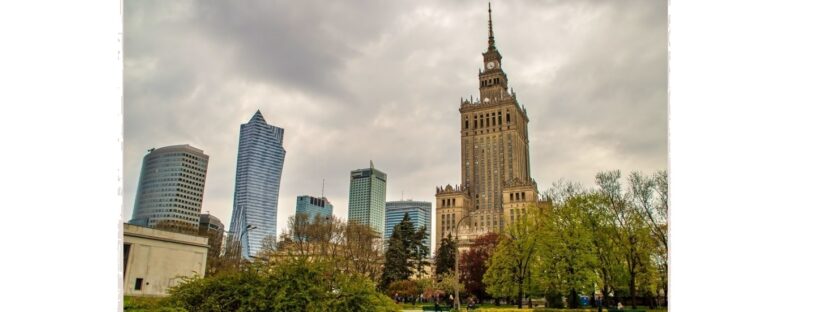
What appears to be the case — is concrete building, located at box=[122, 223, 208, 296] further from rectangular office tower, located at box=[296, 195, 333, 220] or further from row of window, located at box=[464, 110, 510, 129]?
row of window, located at box=[464, 110, 510, 129]

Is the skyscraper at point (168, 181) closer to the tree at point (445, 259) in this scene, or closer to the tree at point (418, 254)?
the tree at point (418, 254)

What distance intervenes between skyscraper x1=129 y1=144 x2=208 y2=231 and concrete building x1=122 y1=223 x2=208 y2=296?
0.48ft

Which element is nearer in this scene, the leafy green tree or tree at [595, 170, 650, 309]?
tree at [595, 170, 650, 309]

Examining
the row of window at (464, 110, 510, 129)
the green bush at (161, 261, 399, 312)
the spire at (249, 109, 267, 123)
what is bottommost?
the green bush at (161, 261, 399, 312)

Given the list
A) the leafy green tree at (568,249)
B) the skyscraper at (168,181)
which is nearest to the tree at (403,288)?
the leafy green tree at (568,249)

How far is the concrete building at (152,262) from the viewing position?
421 cm

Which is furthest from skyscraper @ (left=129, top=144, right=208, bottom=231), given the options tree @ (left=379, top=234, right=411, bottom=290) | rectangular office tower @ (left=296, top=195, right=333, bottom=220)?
tree @ (left=379, top=234, right=411, bottom=290)

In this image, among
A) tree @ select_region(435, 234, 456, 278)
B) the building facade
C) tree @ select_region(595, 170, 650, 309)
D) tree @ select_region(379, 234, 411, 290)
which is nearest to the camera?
tree @ select_region(595, 170, 650, 309)

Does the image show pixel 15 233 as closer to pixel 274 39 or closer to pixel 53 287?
pixel 53 287

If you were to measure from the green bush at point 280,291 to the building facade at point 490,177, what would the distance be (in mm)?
25884

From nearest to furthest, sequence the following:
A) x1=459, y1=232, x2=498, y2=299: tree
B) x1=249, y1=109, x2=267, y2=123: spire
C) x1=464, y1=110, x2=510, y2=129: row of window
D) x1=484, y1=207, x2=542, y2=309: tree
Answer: x1=249, y1=109, x2=267, y2=123: spire, x1=484, y1=207, x2=542, y2=309: tree, x1=459, y1=232, x2=498, y2=299: tree, x1=464, y1=110, x2=510, y2=129: row of window

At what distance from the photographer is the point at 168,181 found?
5.37m

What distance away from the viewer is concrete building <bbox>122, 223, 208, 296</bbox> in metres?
4.21
